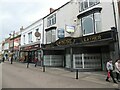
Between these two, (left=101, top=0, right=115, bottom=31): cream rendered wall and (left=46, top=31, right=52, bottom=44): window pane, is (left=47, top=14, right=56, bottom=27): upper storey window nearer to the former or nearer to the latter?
(left=46, top=31, right=52, bottom=44): window pane

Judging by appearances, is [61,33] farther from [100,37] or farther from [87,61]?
[100,37]

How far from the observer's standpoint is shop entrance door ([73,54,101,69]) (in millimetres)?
18141

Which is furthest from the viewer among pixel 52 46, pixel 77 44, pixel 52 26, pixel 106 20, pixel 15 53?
pixel 15 53

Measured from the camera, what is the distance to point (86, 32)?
1812 cm

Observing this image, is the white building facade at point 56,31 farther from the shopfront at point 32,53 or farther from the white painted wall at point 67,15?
the shopfront at point 32,53

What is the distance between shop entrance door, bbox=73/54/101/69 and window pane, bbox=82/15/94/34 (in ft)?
9.50

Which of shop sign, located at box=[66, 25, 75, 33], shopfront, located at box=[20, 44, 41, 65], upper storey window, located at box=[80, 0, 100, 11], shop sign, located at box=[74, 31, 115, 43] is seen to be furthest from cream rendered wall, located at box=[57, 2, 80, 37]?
shopfront, located at box=[20, 44, 41, 65]

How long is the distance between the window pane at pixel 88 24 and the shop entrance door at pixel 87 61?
2.90m

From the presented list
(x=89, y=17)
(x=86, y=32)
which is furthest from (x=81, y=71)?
(x=89, y=17)

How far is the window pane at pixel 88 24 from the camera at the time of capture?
1747 cm

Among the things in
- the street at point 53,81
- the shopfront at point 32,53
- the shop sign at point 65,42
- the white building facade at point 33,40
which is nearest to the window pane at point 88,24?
the shop sign at point 65,42

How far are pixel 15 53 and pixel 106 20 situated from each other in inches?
1303

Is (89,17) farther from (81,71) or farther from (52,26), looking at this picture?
(52,26)

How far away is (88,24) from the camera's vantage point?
18000 mm
